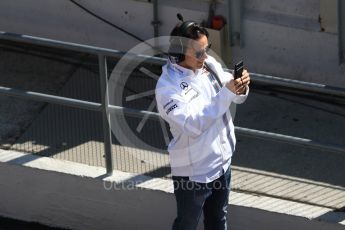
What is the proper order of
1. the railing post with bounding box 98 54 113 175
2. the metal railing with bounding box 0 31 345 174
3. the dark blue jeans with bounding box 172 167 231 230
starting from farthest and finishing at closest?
1. the railing post with bounding box 98 54 113 175
2. the metal railing with bounding box 0 31 345 174
3. the dark blue jeans with bounding box 172 167 231 230

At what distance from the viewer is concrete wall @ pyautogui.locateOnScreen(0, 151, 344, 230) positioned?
22.3ft

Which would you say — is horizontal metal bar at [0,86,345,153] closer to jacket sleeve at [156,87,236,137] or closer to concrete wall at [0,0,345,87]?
jacket sleeve at [156,87,236,137]

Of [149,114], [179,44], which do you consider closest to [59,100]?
[149,114]

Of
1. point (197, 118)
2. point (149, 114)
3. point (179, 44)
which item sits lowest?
point (197, 118)

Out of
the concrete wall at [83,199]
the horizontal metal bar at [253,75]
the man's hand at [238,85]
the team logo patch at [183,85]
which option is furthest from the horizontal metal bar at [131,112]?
the man's hand at [238,85]

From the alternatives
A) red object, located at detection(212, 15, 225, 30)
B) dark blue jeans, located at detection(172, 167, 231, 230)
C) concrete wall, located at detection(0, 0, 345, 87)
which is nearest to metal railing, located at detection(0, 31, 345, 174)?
dark blue jeans, located at detection(172, 167, 231, 230)

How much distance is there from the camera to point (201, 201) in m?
5.91

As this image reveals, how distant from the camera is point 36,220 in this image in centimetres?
729

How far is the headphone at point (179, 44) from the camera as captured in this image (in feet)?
18.2

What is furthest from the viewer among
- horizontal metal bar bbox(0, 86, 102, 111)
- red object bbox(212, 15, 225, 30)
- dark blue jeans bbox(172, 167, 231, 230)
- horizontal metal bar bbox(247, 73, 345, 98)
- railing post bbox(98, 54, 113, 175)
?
red object bbox(212, 15, 225, 30)

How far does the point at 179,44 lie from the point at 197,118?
42cm

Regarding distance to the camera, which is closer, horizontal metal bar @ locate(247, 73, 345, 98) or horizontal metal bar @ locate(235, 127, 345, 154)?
horizontal metal bar @ locate(247, 73, 345, 98)

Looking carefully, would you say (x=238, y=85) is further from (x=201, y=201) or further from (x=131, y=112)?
(x=131, y=112)

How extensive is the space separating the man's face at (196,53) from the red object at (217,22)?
9.34 feet
